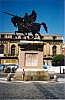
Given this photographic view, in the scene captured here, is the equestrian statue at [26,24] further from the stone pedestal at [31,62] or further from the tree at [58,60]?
the tree at [58,60]

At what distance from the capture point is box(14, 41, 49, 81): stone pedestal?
685 inches

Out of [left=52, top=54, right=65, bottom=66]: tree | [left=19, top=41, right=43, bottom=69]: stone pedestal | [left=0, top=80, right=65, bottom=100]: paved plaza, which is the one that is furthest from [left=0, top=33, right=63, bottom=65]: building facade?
[left=0, top=80, right=65, bottom=100]: paved plaza

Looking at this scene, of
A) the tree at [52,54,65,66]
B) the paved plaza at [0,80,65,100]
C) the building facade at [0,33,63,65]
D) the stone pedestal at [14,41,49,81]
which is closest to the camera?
the paved plaza at [0,80,65,100]

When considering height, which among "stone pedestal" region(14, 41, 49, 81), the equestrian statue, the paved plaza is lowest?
the paved plaza

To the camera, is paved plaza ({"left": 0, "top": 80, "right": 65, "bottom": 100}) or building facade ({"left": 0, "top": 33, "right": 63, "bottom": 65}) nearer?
paved plaza ({"left": 0, "top": 80, "right": 65, "bottom": 100})

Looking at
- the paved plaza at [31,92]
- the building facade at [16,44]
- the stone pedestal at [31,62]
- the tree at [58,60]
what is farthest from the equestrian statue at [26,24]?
the building facade at [16,44]

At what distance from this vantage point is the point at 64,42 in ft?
219

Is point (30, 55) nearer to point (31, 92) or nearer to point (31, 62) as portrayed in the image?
point (31, 62)

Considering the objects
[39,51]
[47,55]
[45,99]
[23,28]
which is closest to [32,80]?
[39,51]

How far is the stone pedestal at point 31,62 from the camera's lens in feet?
57.1

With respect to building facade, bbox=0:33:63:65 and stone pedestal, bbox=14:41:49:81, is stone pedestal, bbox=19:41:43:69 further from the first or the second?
building facade, bbox=0:33:63:65

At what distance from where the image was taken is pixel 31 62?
17594mm

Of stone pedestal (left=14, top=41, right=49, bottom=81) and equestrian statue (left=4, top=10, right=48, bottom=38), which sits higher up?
equestrian statue (left=4, top=10, right=48, bottom=38)

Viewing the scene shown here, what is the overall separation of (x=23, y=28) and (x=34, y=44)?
155cm
